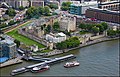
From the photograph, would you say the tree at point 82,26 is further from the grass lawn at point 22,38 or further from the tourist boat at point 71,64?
the tourist boat at point 71,64

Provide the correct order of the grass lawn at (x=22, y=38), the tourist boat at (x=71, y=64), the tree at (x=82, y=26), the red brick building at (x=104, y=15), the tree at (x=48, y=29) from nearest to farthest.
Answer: the tourist boat at (x=71, y=64) → the grass lawn at (x=22, y=38) → the tree at (x=48, y=29) → the tree at (x=82, y=26) → the red brick building at (x=104, y=15)

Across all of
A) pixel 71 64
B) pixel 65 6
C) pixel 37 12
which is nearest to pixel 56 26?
pixel 37 12

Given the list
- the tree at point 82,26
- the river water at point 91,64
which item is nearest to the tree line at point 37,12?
the tree at point 82,26

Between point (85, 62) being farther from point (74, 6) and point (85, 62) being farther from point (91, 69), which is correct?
point (74, 6)

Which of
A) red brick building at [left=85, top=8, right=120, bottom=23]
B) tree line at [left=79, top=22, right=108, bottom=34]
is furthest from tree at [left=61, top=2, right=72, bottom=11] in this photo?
tree line at [left=79, top=22, right=108, bottom=34]

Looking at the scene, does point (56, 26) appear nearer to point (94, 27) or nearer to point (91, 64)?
point (94, 27)

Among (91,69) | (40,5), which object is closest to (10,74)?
(91,69)
